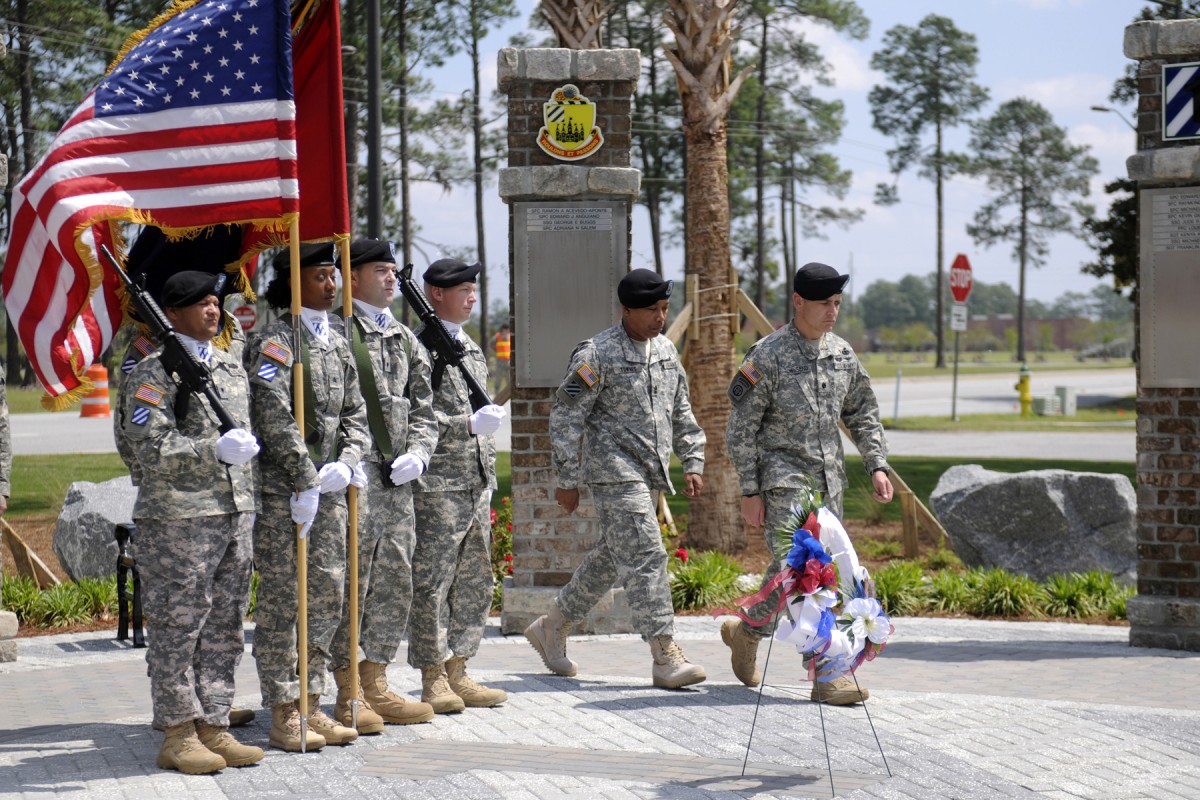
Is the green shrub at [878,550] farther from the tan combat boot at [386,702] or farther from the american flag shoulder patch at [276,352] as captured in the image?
→ the american flag shoulder patch at [276,352]

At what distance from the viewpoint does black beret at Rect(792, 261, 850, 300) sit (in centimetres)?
716

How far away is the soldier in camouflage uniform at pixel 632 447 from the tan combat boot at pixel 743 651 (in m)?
0.22

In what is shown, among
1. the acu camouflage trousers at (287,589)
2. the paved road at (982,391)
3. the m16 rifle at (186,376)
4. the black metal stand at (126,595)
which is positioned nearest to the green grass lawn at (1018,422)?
the paved road at (982,391)

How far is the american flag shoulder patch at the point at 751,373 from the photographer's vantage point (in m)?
7.27

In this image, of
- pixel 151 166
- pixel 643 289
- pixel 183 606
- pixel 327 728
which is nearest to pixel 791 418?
pixel 643 289

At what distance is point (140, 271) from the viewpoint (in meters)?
6.48

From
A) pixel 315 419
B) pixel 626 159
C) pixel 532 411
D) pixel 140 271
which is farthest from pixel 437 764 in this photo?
pixel 626 159

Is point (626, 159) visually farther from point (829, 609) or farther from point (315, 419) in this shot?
point (829, 609)

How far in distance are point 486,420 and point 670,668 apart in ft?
5.14

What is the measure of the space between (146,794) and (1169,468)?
6.07 meters

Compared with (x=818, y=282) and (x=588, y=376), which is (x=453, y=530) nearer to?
(x=588, y=376)

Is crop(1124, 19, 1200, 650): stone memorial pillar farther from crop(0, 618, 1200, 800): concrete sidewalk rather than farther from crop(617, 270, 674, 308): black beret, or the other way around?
crop(617, 270, 674, 308): black beret

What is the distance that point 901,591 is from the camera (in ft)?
34.1

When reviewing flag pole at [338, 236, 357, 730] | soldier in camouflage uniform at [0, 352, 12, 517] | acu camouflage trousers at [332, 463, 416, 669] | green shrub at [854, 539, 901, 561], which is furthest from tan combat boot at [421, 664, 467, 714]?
green shrub at [854, 539, 901, 561]
